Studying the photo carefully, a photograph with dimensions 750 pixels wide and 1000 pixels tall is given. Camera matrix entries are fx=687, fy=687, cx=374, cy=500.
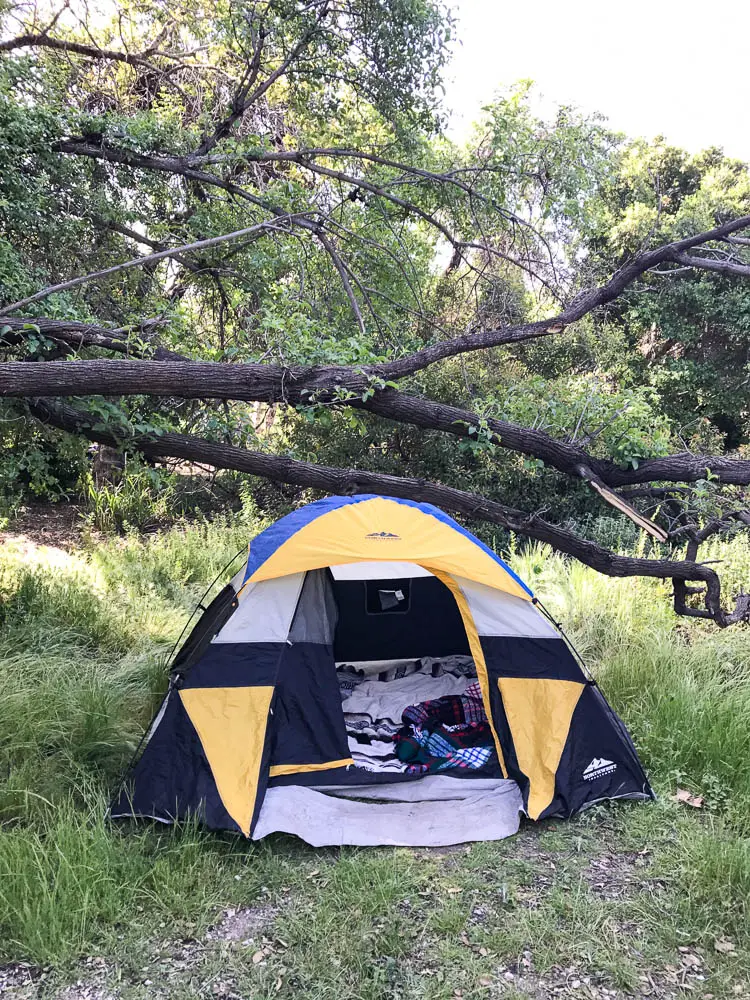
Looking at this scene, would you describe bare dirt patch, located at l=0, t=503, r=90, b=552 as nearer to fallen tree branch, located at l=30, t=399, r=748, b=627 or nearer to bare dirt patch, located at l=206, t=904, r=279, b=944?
fallen tree branch, located at l=30, t=399, r=748, b=627

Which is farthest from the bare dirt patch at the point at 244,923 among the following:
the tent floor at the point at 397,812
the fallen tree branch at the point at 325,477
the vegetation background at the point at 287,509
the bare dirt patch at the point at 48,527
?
the bare dirt patch at the point at 48,527

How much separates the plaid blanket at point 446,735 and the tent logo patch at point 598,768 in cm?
52

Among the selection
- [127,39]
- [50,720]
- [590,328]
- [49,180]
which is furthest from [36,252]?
[590,328]

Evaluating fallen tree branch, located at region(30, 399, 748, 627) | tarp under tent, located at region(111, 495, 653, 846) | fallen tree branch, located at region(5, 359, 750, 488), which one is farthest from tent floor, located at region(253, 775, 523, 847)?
fallen tree branch, located at region(5, 359, 750, 488)

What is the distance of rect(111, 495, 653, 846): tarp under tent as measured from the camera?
3.14 metres

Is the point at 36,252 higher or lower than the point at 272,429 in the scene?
higher

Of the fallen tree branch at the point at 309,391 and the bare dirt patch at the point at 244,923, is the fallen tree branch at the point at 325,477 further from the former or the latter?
the bare dirt patch at the point at 244,923

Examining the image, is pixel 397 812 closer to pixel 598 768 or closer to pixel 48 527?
pixel 598 768

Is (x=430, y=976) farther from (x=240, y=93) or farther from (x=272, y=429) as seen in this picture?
(x=272, y=429)

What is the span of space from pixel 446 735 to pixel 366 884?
127 centimetres

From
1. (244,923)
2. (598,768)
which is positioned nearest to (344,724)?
(244,923)

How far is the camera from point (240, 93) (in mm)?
5707

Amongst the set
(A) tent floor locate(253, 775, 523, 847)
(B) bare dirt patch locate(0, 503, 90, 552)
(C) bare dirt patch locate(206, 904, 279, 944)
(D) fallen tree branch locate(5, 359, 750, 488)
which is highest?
(D) fallen tree branch locate(5, 359, 750, 488)

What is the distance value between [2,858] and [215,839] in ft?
2.73
